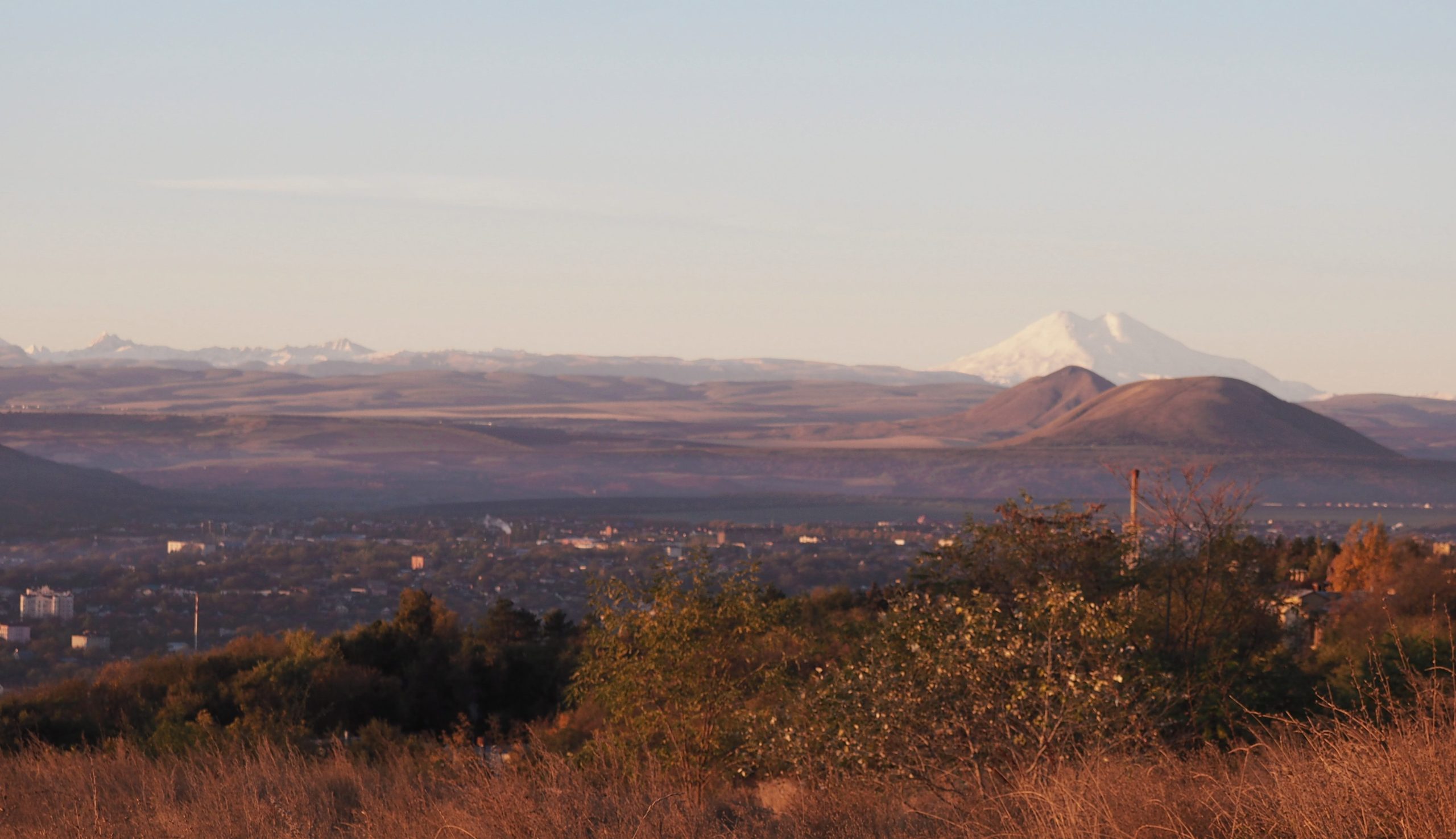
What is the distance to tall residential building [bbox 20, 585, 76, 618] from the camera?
76.9 m

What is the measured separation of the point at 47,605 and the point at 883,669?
7478 centimetres

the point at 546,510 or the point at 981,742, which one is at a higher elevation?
A: the point at 981,742

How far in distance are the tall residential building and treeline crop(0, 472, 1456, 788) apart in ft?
144

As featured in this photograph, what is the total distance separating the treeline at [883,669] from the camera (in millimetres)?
14781

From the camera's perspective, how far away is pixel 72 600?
82.2 metres

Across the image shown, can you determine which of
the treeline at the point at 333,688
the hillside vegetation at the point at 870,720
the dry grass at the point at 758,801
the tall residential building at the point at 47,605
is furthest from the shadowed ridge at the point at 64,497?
the dry grass at the point at 758,801

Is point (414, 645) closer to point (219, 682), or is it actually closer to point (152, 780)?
point (219, 682)

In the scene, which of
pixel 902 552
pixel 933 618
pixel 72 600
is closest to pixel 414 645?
pixel 933 618

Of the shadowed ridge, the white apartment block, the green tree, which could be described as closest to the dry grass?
the green tree

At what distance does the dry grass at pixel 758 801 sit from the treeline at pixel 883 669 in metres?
0.68

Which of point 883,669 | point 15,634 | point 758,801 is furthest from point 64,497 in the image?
point 758,801

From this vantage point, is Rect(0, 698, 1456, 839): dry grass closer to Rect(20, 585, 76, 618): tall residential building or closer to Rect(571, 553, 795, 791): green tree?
Rect(571, 553, 795, 791): green tree

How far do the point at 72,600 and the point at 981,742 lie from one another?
78508 millimetres

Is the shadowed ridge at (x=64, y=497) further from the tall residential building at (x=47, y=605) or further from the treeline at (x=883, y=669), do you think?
the treeline at (x=883, y=669)
